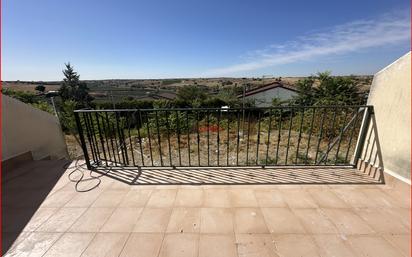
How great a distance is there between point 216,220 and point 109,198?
122 centimetres

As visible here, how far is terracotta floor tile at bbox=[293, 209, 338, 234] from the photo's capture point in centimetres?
175

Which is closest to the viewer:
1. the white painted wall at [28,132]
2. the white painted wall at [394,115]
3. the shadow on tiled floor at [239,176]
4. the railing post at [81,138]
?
the white painted wall at [394,115]

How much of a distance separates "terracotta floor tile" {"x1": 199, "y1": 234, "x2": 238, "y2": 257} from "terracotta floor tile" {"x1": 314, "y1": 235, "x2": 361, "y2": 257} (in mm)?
665

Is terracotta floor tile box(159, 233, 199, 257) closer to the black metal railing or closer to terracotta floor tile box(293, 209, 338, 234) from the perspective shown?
terracotta floor tile box(293, 209, 338, 234)

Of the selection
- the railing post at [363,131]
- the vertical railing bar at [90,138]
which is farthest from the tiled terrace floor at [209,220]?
the vertical railing bar at [90,138]

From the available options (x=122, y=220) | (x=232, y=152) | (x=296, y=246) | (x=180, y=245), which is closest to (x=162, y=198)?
(x=122, y=220)

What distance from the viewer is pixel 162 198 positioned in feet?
7.36

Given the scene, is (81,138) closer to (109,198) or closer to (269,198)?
(109,198)

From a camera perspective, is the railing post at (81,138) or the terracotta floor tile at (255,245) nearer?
the terracotta floor tile at (255,245)

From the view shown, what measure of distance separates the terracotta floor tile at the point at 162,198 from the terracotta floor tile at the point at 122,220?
156 millimetres

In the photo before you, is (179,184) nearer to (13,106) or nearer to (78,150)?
(13,106)

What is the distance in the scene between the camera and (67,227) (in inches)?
72.9

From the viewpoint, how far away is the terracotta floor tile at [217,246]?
5.01 feet

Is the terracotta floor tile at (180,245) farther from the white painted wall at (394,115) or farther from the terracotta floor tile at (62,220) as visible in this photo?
the white painted wall at (394,115)
